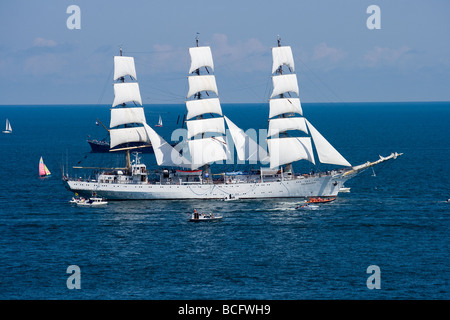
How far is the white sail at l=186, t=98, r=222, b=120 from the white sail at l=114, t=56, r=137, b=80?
10006 millimetres

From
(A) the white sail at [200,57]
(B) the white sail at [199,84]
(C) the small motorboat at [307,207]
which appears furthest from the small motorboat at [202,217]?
(A) the white sail at [200,57]

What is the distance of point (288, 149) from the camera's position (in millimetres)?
110188

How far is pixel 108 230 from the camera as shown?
88.2m

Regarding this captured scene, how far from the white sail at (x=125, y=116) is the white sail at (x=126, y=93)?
1.33 m

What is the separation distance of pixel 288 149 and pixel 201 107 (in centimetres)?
1443

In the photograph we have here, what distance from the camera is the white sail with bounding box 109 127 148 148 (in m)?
113

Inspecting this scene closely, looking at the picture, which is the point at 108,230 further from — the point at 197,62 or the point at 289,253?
the point at 197,62

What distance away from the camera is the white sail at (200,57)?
4283 inches

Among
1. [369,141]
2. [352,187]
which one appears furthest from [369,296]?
[369,141]

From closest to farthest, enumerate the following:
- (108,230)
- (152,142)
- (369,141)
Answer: (108,230) → (152,142) → (369,141)

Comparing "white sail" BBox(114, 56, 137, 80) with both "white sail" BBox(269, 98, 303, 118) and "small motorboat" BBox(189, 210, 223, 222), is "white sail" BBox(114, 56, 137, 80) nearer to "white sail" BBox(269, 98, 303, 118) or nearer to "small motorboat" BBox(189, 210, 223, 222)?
"white sail" BBox(269, 98, 303, 118)

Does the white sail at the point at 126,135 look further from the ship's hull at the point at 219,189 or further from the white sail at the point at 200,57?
the white sail at the point at 200,57
